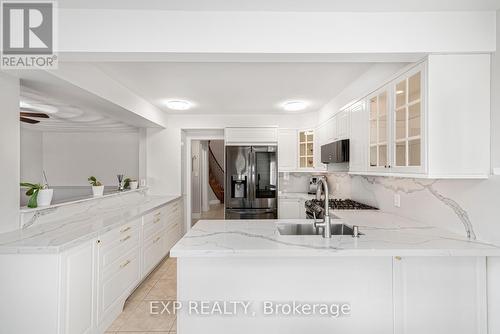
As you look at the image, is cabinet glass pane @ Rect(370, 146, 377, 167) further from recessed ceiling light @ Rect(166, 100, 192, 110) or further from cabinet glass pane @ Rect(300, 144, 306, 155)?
Answer: recessed ceiling light @ Rect(166, 100, 192, 110)

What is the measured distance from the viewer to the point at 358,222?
237cm

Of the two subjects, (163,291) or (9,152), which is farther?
(163,291)

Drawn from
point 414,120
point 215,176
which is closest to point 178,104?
point 414,120

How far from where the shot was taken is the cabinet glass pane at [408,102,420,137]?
5.91ft

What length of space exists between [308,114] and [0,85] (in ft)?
13.3

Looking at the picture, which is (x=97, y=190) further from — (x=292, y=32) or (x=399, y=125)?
(x=399, y=125)

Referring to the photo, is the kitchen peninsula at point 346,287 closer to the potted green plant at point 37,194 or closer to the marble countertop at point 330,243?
the marble countertop at point 330,243

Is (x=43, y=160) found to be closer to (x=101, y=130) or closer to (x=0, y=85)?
(x=101, y=130)

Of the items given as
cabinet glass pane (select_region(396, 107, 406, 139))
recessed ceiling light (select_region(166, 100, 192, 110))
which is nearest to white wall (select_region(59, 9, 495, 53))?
cabinet glass pane (select_region(396, 107, 406, 139))

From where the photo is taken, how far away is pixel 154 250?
138 inches

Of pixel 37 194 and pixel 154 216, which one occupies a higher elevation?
pixel 37 194

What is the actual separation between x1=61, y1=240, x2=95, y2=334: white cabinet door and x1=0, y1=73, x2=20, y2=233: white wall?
60cm

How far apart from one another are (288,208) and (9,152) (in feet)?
12.2

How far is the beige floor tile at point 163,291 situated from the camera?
2943mm
